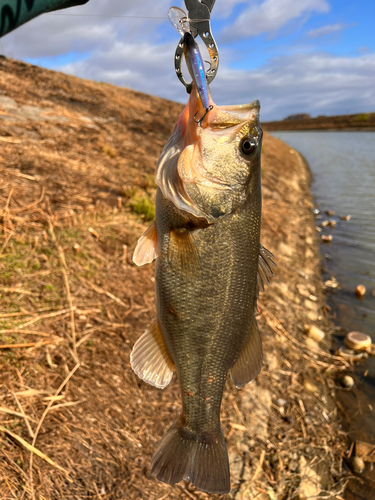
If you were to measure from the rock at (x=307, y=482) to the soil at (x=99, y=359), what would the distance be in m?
0.01

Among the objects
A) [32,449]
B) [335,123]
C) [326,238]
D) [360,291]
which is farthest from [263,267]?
[335,123]

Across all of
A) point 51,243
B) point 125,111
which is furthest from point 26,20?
point 125,111

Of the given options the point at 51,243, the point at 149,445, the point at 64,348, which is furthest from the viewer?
the point at 51,243

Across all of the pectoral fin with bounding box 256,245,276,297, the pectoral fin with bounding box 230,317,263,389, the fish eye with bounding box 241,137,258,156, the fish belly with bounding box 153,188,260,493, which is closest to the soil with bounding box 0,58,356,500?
the fish belly with bounding box 153,188,260,493

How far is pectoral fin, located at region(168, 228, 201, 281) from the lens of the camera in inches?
74.5

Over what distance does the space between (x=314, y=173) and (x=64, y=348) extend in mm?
23101

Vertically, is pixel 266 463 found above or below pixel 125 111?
below

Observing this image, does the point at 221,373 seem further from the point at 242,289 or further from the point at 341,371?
the point at 341,371

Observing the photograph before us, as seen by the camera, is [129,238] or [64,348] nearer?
[64,348]

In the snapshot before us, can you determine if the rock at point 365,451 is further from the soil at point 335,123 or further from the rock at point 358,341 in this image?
the soil at point 335,123

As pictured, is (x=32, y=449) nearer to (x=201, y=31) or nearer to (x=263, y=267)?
(x=263, y=267)

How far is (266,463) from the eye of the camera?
377 cm

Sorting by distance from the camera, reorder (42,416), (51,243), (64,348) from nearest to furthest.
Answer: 1. (42,416)
2. (64,348)
3. (51,243)

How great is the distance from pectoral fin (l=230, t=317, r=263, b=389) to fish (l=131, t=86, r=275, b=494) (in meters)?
0.07
